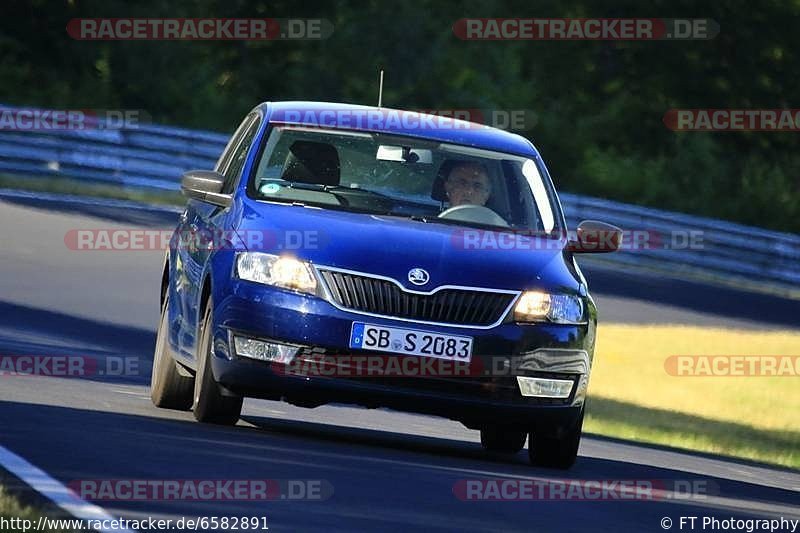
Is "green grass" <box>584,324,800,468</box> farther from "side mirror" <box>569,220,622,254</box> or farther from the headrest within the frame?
the headrest

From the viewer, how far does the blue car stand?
409 inches

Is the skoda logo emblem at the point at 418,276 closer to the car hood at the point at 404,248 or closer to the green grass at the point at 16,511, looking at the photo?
the car hood at the point at 404,248

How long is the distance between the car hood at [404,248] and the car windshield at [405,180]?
0.76 feet

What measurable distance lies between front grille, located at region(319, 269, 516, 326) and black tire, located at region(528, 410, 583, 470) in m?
0.86

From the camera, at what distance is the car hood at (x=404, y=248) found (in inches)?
412

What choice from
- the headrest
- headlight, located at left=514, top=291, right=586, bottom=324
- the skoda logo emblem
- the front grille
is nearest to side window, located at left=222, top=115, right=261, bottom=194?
the headrest

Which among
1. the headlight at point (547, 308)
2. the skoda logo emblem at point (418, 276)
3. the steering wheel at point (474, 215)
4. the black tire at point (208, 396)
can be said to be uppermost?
the steering wheel at point (474, 215)

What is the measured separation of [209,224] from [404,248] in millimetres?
1359

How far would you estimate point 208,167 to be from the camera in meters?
33.2

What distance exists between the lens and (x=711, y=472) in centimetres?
1280

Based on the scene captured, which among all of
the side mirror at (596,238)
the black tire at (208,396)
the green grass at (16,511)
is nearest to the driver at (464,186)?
the side mirror at (596,238)

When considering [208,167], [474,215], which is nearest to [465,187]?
[474,215]

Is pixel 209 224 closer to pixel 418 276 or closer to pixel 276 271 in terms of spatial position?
pixel 276 271

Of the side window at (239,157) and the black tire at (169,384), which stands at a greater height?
the side window at (239,157)
